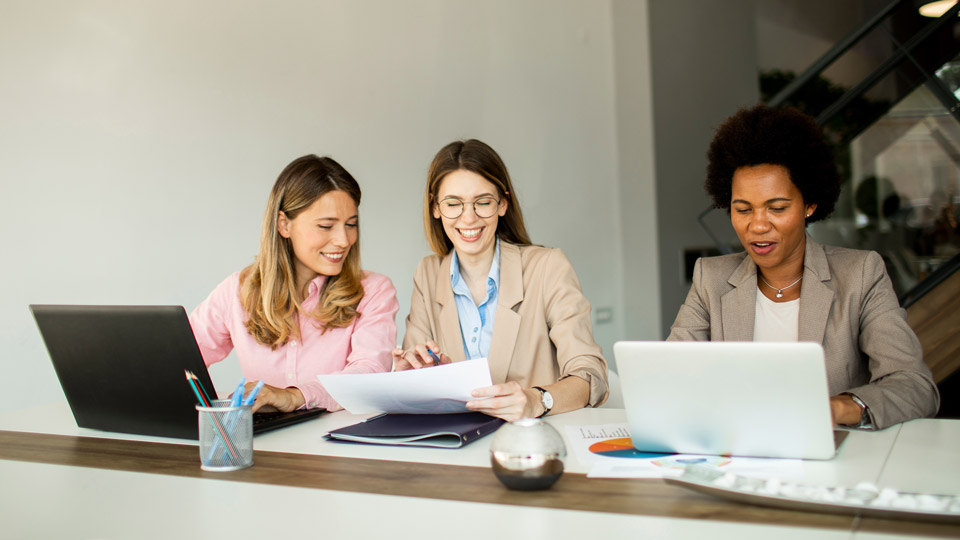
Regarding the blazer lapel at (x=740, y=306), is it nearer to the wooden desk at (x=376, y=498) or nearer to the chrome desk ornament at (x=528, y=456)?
the wooden desk at (x=376, y=498)

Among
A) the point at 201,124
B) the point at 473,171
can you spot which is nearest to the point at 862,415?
the point at 473,171

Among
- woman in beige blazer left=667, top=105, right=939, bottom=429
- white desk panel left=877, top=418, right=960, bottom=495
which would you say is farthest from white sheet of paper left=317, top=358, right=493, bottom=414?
woman in beige blazer left=667, top=105, right=939, bottom=429

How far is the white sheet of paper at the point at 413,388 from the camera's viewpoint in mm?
1402

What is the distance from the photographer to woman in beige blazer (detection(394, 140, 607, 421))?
2104 millimetres

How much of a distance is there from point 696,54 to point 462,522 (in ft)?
17.0

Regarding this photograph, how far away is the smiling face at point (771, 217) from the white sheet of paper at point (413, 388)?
0.90 meters

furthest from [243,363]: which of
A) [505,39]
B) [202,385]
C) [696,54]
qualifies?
[696,54]

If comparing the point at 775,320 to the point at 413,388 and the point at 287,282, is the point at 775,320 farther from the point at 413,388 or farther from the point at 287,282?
the point at 287,282

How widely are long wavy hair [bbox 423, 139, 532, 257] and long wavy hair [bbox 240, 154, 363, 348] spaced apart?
0.85 feet

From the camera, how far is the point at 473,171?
213 cm

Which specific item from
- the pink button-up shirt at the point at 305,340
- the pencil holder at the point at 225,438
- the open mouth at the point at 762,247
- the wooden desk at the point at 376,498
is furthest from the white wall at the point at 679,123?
the pencil holder at the point at 225,438

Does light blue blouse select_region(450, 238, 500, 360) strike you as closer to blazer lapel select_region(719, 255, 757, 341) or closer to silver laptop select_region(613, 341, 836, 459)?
blazer lapel select_region(719, 255, 757, 341)

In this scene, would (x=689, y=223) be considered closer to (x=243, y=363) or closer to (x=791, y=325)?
(x=791, y=325)

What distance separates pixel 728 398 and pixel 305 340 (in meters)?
1.34
